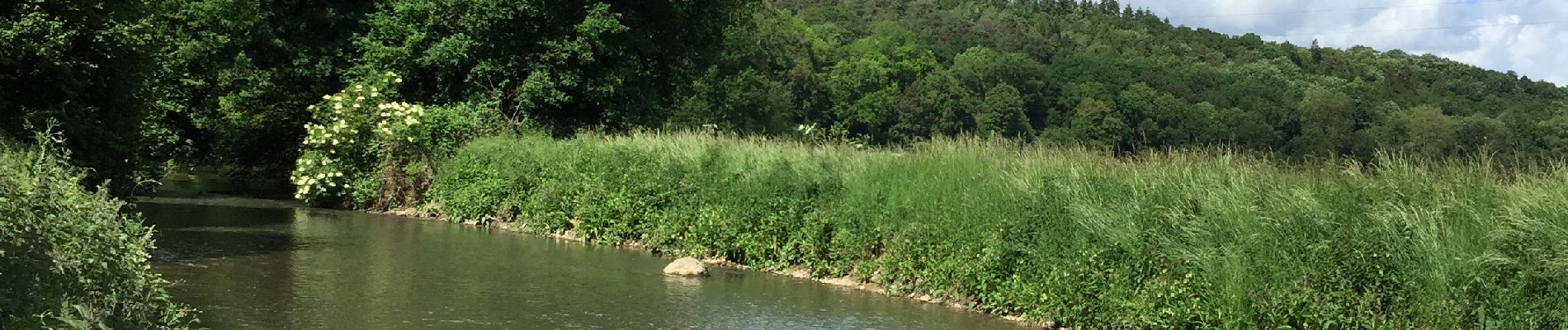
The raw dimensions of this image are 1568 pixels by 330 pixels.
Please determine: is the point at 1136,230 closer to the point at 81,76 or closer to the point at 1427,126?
the point at 81,76

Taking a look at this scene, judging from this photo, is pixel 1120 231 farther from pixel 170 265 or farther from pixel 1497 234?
pixel 170 265

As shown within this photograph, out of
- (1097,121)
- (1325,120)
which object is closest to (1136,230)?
(1325,120)

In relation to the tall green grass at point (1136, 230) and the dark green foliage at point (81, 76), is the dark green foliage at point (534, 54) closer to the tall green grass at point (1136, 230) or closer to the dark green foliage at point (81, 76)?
the tall green grass at point (1136, 230)

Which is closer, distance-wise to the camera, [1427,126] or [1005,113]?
[1427,126]

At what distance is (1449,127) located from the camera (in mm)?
37281

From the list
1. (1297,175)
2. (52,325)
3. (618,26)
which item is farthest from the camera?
(618,26)

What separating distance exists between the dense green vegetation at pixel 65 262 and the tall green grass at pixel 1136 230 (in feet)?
23.6

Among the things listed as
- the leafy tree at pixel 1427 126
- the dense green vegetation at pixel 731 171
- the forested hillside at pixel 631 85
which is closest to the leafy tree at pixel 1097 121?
the forested hillside at pixel 631 85

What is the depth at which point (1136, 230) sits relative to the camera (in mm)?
11789

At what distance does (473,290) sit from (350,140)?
1304 centimetres

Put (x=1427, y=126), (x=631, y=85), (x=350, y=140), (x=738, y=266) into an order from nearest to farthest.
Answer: (x=738, y=266) < (x=350, y=140) < (x=631, y=85) < (x=1427, y=126)

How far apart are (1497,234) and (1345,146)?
30.2m

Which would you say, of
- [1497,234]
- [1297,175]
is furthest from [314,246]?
[1497,234]

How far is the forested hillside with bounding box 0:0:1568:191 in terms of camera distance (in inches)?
627
